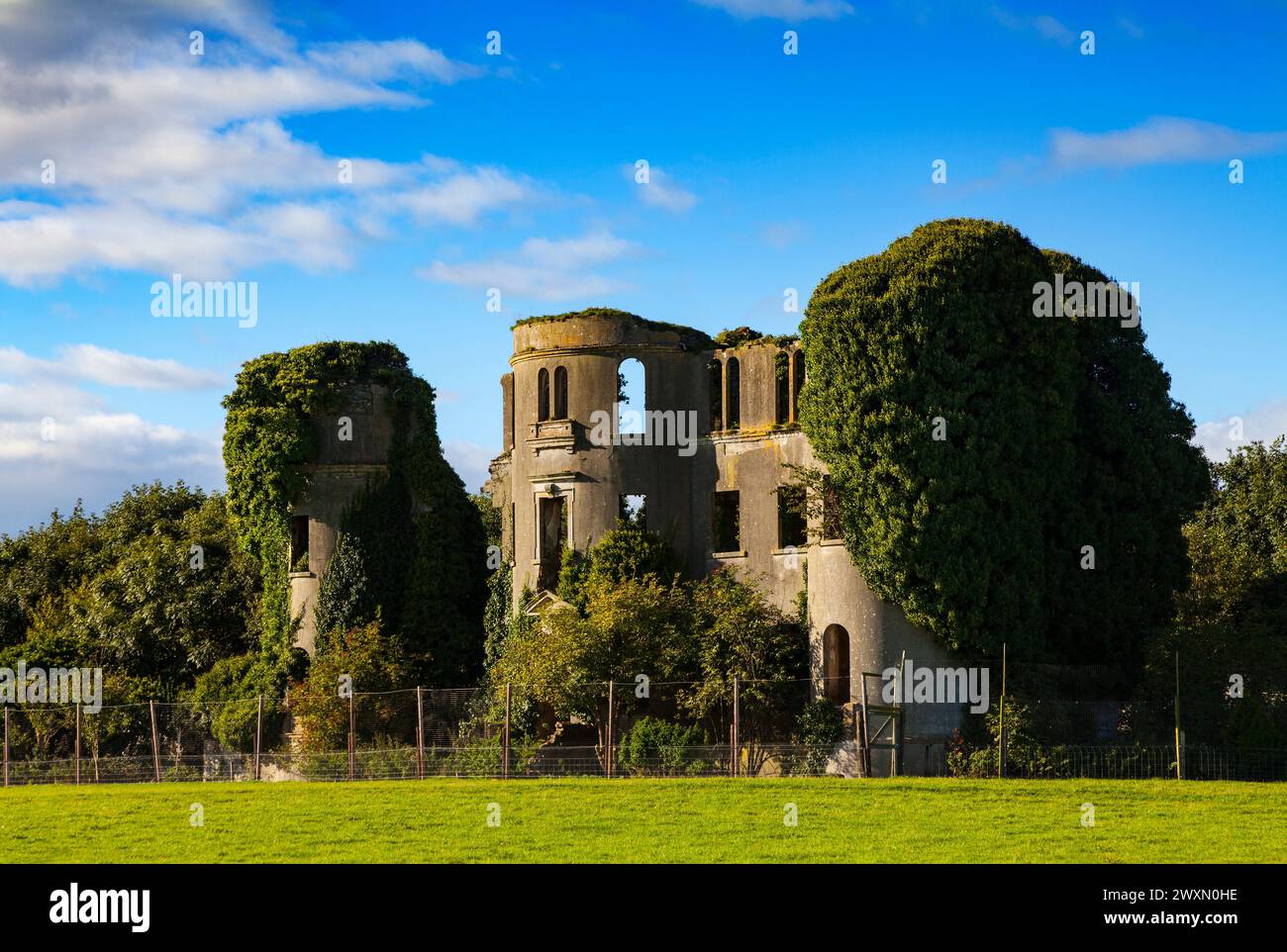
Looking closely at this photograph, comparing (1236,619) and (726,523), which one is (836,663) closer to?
(726,523)

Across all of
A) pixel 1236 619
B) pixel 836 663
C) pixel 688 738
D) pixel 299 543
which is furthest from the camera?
pixel 299 543

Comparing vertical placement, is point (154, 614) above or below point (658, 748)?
above

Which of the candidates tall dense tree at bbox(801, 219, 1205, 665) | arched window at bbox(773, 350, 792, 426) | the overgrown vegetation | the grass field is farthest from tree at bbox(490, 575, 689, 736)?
the grass field

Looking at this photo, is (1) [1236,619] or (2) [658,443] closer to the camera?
(1) [1236,619]

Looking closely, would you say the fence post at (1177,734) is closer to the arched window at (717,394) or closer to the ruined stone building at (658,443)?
the ruined stone building at (658,443)

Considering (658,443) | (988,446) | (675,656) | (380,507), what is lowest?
(675,656)

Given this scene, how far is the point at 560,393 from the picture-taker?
49.3m

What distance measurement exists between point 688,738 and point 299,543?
1671cm

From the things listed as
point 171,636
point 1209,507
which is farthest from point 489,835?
point 1209,507

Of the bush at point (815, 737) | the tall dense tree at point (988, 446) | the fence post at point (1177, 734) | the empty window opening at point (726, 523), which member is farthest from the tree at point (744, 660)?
the fence post at point (1177, 734)

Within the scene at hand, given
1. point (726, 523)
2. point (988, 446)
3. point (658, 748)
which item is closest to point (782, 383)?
point (726, 523)

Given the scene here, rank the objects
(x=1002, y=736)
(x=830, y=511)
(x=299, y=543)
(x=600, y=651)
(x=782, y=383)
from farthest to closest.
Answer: (x=299, y=543) < (x=782, y=383) < (x=600, y=651) < (x=830, y=511) < (x=1002, y=736)

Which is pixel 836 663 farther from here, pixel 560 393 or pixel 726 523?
pixel 560 393

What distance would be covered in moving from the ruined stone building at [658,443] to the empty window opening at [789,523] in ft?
0.13
